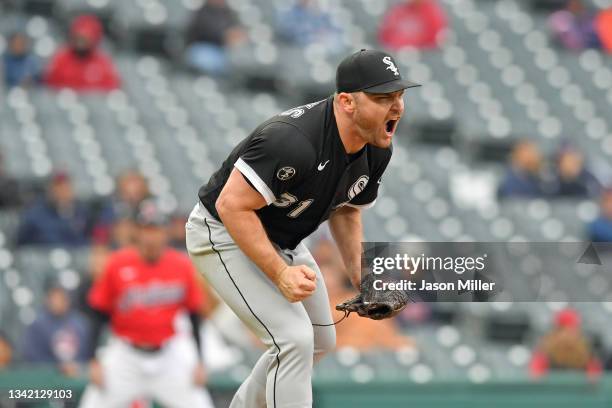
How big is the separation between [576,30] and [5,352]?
8.59 m

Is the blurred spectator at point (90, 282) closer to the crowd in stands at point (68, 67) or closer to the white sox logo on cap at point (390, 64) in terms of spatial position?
the crowd in stands at point (68, 67)

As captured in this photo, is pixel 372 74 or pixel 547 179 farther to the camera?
pixel 547 179

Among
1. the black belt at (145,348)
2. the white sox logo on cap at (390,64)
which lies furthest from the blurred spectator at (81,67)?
the white sox logo on cap at (390,64)

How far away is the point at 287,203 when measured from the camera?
4.91m

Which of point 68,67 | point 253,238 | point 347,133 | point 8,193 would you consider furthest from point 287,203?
point 68,67

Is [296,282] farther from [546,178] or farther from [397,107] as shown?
[546,178]

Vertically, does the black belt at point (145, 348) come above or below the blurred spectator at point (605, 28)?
below

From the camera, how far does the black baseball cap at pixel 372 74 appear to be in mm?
4699

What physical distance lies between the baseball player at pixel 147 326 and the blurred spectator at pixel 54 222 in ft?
5.41

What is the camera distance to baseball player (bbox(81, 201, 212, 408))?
8.45m

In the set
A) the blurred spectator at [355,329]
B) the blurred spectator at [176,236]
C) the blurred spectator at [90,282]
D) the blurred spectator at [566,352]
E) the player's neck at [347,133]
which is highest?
the player's neck at [347,133]

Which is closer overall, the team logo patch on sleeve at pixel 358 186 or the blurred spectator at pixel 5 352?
the team logo patch on sleeve at pixel 358 186

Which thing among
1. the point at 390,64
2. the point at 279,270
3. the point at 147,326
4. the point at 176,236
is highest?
the point at 390,64

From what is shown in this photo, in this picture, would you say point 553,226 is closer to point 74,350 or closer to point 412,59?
point 412,59
